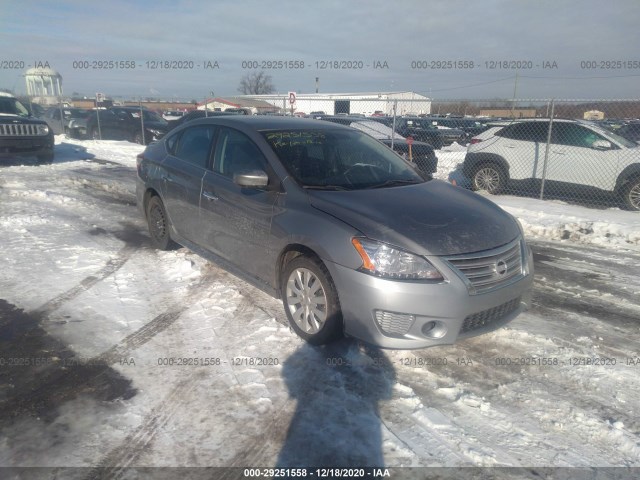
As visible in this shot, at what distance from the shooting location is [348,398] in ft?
10.2

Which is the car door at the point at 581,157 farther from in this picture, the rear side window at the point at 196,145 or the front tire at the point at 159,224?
the front tire at the point at 159,224

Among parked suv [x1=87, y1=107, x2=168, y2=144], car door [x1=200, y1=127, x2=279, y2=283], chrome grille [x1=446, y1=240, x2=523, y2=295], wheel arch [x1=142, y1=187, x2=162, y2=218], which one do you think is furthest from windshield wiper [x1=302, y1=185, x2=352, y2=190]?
parked suv [x1=87, y1=107, x2=168, y2=144]

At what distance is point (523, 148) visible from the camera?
33.8 ft

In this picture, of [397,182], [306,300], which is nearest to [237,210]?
[306,300]

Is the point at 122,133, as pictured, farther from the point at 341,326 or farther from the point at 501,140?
the point at 341,326

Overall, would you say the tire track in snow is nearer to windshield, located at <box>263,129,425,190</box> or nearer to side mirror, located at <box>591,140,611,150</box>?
windshield, located at <box>263,129,425,190</box>

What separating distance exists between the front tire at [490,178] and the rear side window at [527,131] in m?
0.78

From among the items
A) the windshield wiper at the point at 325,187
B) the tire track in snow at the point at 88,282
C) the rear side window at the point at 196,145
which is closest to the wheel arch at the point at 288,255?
the windshield wiper at the point at 325,187

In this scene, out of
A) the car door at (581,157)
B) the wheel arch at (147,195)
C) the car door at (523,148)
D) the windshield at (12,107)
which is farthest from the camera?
the windshield at (12,107)

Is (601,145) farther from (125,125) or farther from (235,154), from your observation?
(125,125)

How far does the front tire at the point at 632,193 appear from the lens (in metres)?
9.06

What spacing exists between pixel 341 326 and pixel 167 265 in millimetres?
2850

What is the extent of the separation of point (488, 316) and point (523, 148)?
8.00 metres

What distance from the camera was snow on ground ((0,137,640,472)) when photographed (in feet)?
8.77
